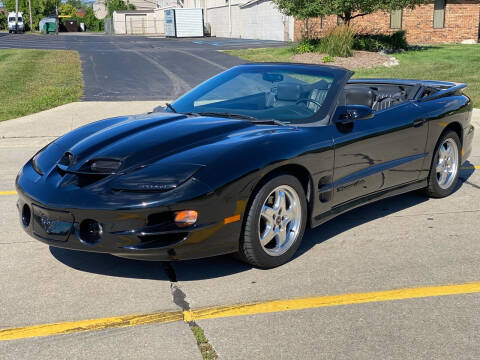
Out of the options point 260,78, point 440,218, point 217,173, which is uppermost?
point 260,78

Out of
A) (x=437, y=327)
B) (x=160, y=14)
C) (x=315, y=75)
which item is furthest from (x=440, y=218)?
(x=160, y=14)

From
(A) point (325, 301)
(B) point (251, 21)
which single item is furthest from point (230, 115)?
(B) point (251, 21)

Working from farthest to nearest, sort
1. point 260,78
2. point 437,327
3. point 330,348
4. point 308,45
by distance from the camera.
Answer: point 308,45 < point 260,78 < point 437,327 < point 330,348

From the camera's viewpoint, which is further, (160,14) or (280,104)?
(160,14)

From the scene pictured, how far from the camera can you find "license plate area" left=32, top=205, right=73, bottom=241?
4062 mm

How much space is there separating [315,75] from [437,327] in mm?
2545

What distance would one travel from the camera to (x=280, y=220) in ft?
15.1

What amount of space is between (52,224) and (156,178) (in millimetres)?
757

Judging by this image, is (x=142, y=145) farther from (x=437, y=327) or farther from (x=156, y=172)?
(x=437, y=327)

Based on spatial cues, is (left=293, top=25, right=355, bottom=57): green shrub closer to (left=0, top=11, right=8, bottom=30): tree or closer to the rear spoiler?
the rear spoiler

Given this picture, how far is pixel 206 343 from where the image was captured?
3482 millimetres

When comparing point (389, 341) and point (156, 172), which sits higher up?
point (156, 172)

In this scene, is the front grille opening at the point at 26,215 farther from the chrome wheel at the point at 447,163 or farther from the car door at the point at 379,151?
the chrome wheel at the point at 447,163

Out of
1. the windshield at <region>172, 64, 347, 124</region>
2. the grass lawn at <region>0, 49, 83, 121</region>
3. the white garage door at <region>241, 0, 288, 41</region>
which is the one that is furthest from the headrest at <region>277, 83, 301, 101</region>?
the white garage door at <region>241, 0, 288, 41</region>
